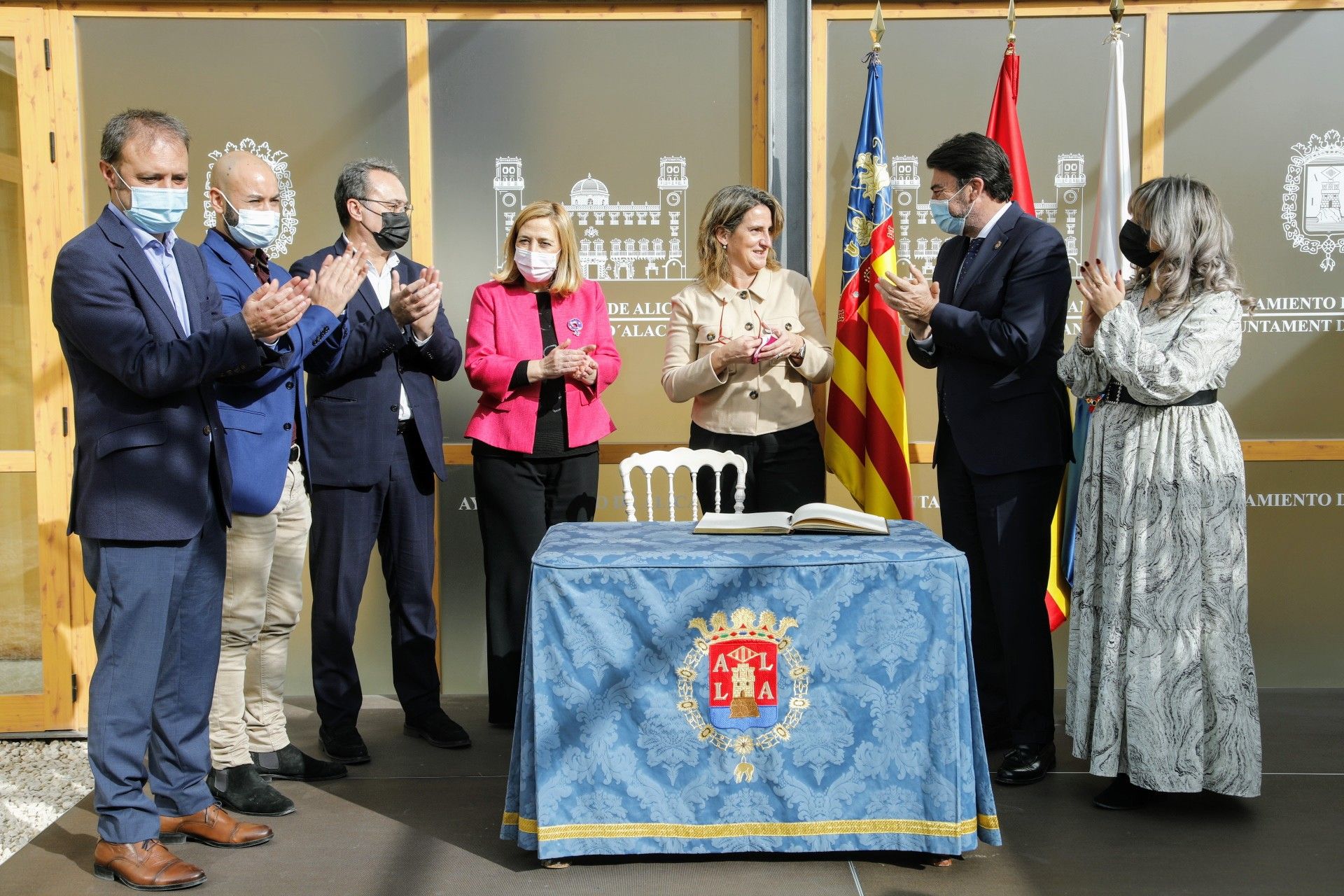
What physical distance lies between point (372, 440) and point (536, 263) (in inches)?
34.4

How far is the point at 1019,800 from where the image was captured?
11.1 ft

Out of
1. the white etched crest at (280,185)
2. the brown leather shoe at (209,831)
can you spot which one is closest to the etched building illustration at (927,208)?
the white etched crest at (280,185)

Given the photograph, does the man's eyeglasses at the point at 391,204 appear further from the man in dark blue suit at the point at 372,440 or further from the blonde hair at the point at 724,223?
the blonde hair at the point at 724,223

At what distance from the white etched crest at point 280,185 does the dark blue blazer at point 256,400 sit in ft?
4.48

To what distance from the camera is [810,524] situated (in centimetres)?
301

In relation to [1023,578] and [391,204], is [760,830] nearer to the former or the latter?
[1023,578]

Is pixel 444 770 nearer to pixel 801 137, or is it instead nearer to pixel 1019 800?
pixel 1019 800

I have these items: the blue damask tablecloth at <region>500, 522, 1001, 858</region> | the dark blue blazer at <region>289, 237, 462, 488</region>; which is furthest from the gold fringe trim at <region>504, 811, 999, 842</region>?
the dark blue blazer at <region>289, 237, 462, 488</region>

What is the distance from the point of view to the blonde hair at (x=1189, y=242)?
10.4 feet

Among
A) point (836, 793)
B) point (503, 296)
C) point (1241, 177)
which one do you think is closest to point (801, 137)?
point (503, 296)

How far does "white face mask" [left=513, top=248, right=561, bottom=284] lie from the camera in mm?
4027

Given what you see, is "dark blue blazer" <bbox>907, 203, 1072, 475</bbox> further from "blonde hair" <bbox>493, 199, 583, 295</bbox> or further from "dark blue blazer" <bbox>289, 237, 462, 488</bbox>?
"dark blue blazer" <bbox>289, 237, 462, 488</bbox>

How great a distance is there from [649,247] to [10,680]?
319 cm

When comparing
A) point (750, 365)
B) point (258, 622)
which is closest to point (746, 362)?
point (750, 365)
